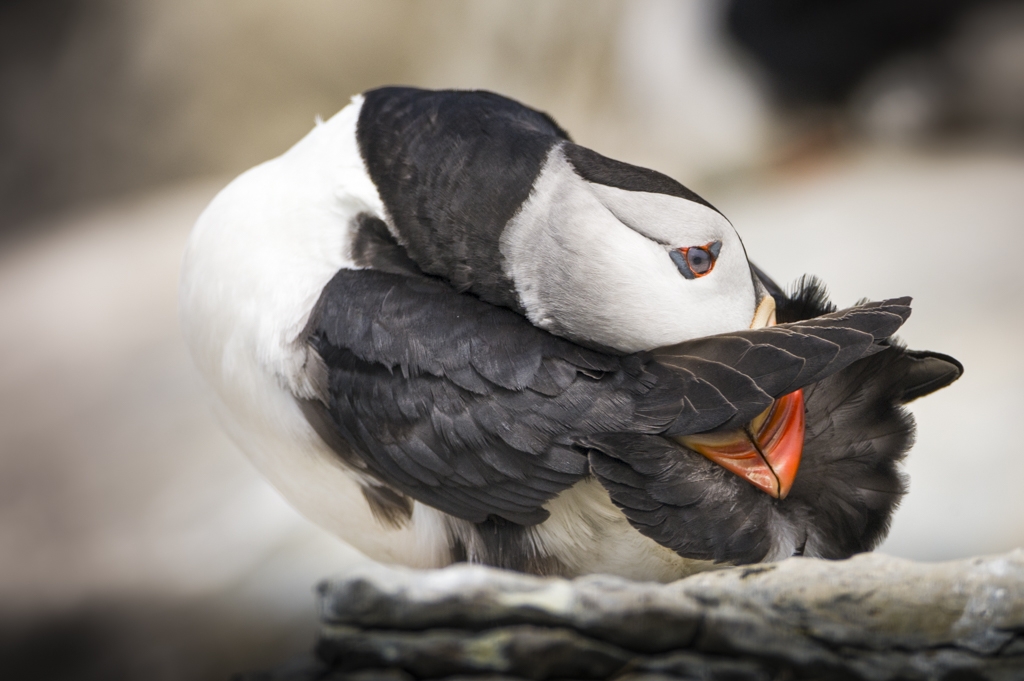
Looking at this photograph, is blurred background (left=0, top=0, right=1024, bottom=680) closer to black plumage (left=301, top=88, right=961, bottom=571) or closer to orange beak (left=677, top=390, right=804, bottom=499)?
black plumage (left=301, top=88, right=961, bottom=571)

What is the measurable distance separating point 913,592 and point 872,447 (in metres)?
0.35

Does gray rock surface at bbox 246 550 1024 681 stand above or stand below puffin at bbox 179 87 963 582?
below

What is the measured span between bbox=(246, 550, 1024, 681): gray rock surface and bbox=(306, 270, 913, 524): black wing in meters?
0.21

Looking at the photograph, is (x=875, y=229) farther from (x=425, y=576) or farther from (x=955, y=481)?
(x=425, y=576)

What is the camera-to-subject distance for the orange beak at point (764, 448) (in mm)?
1266

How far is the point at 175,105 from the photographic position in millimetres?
3510

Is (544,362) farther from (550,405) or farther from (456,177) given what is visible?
(456,177)

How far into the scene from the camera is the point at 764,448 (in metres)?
1.28

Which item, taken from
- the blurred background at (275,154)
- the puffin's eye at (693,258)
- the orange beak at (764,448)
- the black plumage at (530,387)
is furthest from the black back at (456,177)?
the blurred background at (275,154)

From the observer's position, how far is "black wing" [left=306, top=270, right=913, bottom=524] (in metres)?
1.22

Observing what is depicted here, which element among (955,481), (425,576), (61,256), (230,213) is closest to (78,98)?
(61,256)

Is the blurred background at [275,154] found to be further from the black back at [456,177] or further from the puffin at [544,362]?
the black back at [456,177]

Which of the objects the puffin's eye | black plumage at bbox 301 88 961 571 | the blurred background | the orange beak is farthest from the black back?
the blurred background

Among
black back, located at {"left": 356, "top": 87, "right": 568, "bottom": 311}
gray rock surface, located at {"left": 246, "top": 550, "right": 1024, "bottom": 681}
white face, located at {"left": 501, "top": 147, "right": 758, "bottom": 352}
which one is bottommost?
gray rock surface, located at {"left": 246, "top": 550, "right": 1024, "bottom": 681}
